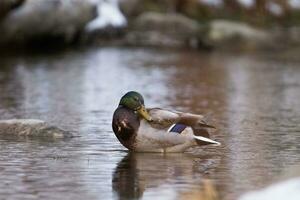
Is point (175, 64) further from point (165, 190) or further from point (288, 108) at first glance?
point (165, 190)

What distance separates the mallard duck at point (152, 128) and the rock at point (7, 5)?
15.9 m

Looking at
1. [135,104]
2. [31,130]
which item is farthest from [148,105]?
[135,104]

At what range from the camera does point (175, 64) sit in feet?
83.0

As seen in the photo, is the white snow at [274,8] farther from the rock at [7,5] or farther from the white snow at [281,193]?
the white snow at [281,193]

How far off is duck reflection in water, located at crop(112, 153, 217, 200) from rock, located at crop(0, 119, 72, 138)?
1.54 m

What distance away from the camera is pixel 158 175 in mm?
8867

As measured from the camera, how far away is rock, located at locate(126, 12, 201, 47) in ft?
107

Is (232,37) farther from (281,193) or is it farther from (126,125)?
(281,193)

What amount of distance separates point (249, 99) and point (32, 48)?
13.2 m

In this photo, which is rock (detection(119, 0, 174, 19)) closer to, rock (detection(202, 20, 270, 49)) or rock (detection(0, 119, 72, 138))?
rock (detection(202, 20, 270, 49))

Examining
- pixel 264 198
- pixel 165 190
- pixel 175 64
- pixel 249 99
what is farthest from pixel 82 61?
pixel 264 198

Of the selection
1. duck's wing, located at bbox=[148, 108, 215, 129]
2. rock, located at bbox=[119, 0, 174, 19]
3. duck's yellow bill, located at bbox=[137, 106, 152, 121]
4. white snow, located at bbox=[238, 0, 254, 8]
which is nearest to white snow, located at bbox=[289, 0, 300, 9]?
white snow, located at bbox=[238, 0, 254, 8]

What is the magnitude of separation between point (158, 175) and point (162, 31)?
24580 mm

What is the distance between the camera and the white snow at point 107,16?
30877mm
